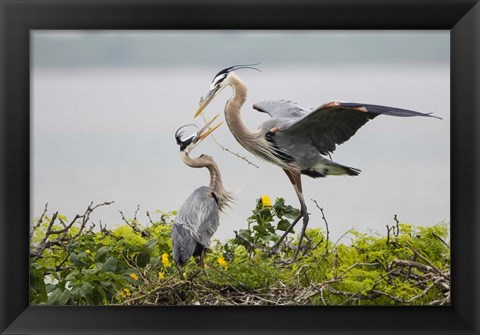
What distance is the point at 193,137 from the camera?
1678 mm

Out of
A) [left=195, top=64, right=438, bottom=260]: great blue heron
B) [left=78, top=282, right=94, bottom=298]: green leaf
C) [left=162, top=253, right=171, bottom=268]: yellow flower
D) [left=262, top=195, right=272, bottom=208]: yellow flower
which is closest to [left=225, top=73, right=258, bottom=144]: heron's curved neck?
[left=195, top=64, right=438, bottom=260]: great blue heron

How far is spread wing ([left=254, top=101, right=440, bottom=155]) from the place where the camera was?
65.1 inches

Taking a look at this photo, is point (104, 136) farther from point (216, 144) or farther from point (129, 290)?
point (129, 290)

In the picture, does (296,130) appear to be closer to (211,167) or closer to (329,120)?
(329,120)

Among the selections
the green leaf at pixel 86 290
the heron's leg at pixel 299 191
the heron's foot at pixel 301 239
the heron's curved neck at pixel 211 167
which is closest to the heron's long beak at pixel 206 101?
the heron's curved neck at pixel 211 167

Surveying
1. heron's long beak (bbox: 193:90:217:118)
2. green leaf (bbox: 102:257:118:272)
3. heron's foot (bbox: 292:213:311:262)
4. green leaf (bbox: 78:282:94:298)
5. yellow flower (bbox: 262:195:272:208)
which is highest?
heron's long beak (bbox: 193:90:217:118)

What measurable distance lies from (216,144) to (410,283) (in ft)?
1.89

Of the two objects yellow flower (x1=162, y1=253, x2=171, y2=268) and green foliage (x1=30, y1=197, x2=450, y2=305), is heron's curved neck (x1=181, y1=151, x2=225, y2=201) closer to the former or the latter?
green foliage (x1=30, y1=197, x2=450, y2=305)

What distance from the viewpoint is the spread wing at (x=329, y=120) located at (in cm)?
165

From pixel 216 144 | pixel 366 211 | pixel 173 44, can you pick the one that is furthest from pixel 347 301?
pixel 173 44

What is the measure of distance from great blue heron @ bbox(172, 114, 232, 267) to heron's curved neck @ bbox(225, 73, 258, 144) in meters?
0.04

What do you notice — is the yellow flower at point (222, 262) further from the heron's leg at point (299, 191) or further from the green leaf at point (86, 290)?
the green leaf at point (86, 290)

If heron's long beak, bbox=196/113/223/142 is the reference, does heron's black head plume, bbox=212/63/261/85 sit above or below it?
above

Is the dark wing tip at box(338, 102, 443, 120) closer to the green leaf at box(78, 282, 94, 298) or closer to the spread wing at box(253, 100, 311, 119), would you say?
the spread wing at box(253, 100, 311, 119)
